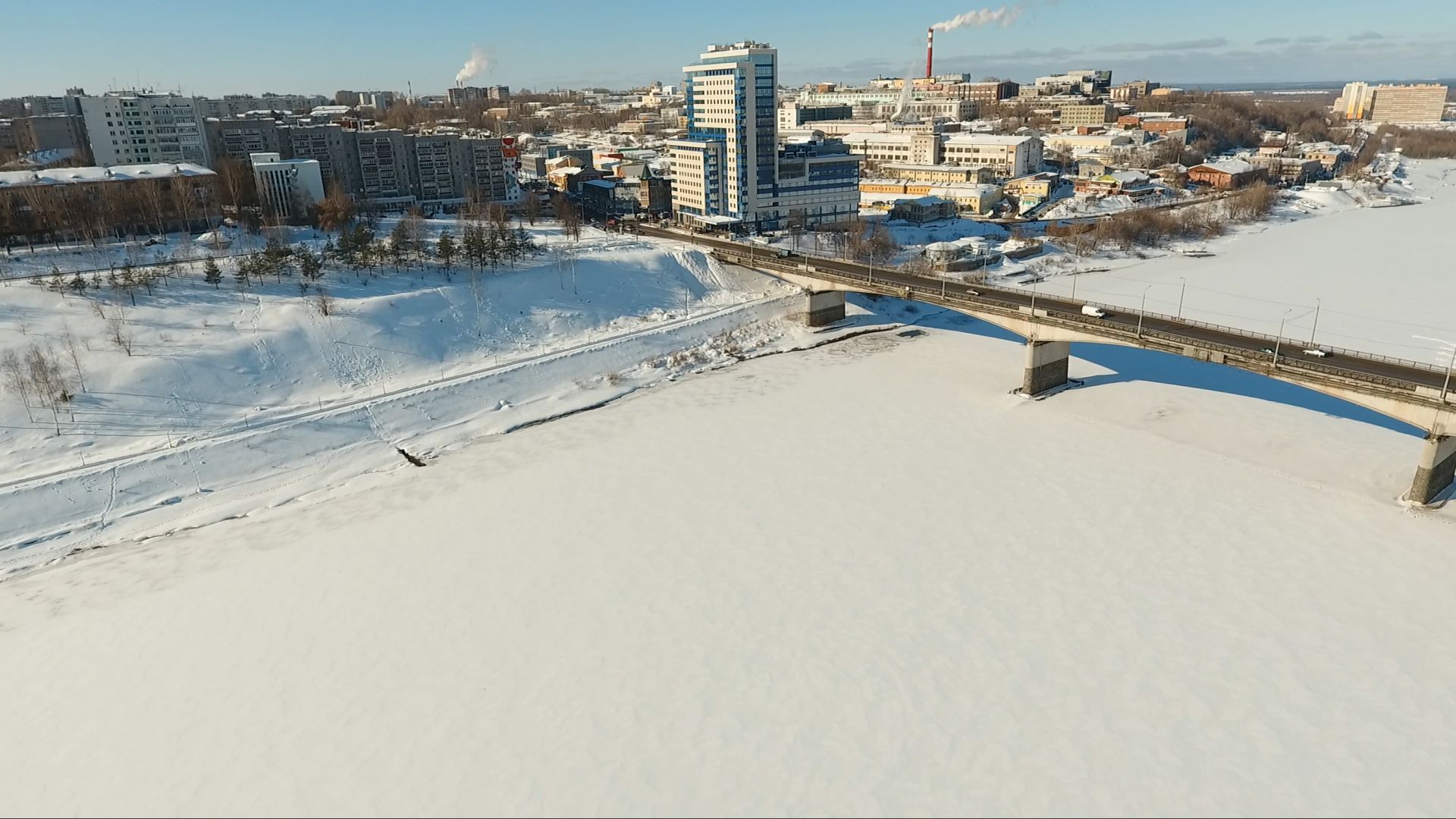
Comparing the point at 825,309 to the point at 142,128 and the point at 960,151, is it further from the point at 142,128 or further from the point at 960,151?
the point at 960,151

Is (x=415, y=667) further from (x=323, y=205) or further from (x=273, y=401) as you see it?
(x=323, y=205)

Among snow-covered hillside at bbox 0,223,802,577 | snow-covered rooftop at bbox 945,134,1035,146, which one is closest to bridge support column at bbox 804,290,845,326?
snow-covered hillside at bbox 0,223,802,577

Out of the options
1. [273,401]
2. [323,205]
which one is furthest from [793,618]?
[323,205]

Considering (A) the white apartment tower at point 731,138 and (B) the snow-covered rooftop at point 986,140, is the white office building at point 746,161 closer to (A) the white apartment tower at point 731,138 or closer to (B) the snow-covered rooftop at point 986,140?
(A) the white apartment tower at point 731,138

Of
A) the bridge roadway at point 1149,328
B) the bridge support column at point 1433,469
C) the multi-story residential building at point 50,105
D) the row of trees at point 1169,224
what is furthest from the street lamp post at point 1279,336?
the multi-story residential building at point 50,105

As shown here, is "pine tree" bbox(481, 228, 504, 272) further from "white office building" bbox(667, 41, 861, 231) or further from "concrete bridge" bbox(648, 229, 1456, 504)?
"white office building" bbox(667, 41, 861, 231)

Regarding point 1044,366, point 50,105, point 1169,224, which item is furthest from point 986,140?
point 50,105
